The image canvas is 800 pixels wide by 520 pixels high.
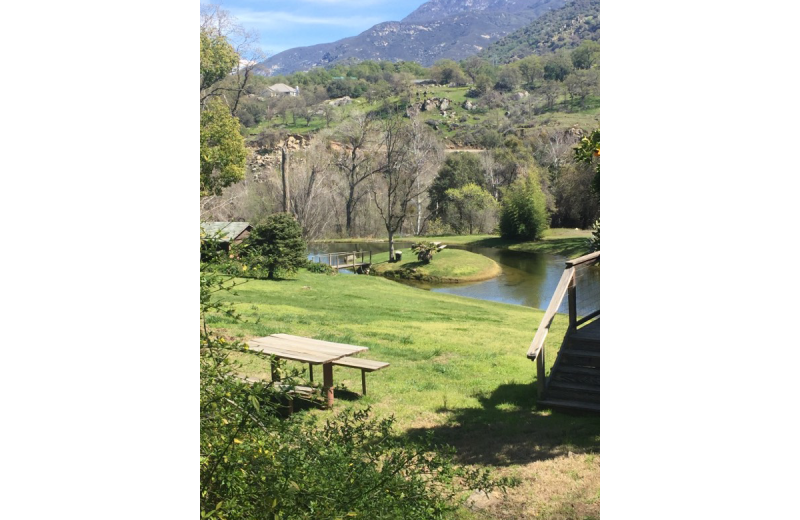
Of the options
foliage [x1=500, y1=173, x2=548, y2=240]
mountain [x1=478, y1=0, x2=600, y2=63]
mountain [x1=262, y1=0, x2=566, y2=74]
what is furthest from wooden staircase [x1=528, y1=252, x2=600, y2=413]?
mountain [x1=262, y1=0, x2=566, y2=74]

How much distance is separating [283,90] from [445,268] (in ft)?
159

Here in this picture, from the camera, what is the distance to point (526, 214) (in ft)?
89.9

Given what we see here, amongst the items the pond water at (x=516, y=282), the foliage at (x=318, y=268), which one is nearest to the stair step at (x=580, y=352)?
the pond water at (x=516, y=282)

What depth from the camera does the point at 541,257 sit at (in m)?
24.4

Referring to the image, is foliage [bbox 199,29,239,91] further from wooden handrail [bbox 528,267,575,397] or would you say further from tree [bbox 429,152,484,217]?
tree [bbox 429,152,484,217]

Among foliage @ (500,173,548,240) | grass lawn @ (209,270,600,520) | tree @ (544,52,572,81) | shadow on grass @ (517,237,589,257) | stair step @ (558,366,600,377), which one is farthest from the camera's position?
tree @ (544,52,572,81)

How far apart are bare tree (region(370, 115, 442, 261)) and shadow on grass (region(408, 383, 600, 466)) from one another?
21.3m

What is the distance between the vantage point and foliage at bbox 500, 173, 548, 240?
27.3 metres

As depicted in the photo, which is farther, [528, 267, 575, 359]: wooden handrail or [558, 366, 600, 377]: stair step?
[558, 366, 600, 377]: stair step

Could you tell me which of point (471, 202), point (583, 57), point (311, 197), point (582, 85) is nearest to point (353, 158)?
point (311, 197)

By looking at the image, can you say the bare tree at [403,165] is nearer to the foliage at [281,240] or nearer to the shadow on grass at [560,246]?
the shadow on grass at [560,246]

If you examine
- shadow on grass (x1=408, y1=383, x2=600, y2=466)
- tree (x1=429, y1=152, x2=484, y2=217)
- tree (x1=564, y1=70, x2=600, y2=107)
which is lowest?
shadow on grass (x1=408, y1=383, x2=600, y2=466)
